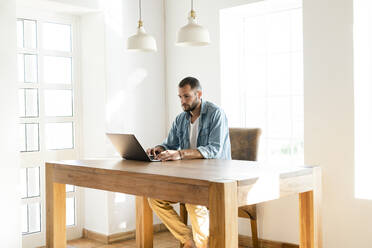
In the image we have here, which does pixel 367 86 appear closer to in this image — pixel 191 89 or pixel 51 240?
pixel 191 89

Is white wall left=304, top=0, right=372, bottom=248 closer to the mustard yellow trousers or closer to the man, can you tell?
the man

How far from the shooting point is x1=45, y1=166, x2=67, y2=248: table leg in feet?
10.5

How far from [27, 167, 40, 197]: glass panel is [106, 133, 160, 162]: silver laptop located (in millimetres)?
1333

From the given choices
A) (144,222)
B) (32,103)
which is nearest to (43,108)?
(32,103)

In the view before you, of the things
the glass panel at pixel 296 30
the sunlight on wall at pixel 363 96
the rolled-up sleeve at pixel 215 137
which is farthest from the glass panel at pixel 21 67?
the sunlight on wall at pixel 363 96

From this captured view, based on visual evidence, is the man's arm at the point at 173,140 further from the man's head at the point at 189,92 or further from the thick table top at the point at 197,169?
the thick table top at the point at 197,169

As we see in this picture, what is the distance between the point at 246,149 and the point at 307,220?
1.06m

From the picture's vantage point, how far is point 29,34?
412cm

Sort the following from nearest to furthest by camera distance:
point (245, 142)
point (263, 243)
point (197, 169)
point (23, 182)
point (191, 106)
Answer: point (197, 169)
point (191, 106)
point (245, 142)
point (263, 243)
point (23, 182)

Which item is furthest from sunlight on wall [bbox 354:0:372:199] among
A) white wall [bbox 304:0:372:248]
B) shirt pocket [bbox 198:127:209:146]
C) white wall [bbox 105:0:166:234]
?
white wall [bbox 105:0:166:234]

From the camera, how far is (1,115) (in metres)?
3.64

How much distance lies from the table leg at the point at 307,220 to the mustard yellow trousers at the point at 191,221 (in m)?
0.59

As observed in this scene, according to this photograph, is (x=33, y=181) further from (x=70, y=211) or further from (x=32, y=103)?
(x=32, y=103)

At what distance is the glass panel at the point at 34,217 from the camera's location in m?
4.12
